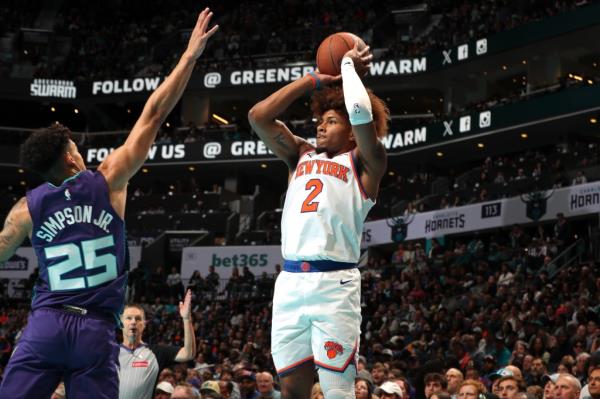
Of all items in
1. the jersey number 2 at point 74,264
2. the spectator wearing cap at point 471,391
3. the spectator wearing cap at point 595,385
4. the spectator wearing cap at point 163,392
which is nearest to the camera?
the jersey number 2 at point 74,264

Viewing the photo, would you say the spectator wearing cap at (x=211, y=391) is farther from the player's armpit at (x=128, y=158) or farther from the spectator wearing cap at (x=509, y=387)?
the player's armpit at (x=128, y=158)

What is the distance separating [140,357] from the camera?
936 centimetres

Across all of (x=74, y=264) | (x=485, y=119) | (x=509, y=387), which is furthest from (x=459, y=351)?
(x=485, y=119)

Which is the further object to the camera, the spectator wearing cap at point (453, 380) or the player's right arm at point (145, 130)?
the spectator wearing cap at point (453, 380)

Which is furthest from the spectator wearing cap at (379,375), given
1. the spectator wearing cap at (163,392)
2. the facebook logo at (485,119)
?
the facebook logo at (485,119)

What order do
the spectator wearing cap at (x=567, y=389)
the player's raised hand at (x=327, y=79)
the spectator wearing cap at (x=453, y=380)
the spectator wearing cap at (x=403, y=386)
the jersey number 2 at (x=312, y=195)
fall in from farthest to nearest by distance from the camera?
the spectator wearing cap at (x=453, y=380), the spectator wearing cap at (x=403, y=386), the spectator wearing cap at (x=567, y=389), the player's raised hand at (x=327, y=79), the jersey number 2 at (x=312, y=195)

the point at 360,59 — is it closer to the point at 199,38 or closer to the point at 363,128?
the point at 363,128

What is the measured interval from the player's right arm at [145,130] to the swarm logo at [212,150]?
35.5 metres

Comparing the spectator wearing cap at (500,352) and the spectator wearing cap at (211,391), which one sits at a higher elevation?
the spectator wearing cap at (500,352)

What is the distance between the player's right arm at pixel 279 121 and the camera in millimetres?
6566

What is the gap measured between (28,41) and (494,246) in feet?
103

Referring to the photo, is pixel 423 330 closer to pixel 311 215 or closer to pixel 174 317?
pixel 174 317

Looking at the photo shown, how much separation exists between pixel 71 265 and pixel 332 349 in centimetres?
170

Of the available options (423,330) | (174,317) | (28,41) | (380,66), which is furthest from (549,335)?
(28,41)
